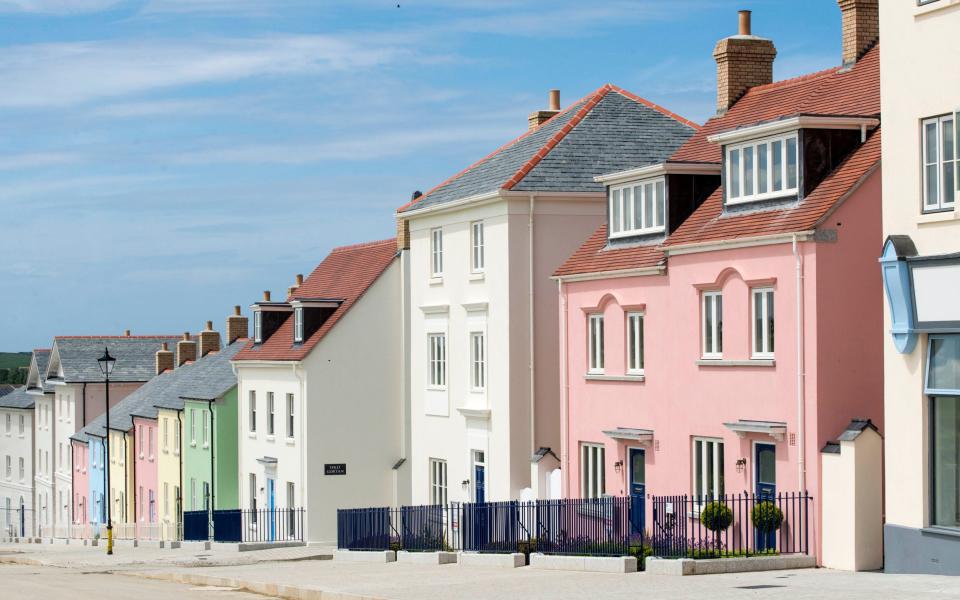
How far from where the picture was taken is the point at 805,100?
1191 inches

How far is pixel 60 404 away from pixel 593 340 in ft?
191

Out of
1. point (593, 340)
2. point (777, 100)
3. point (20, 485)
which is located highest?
point (777, 100)

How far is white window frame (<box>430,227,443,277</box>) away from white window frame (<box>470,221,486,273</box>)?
2427 millimetres

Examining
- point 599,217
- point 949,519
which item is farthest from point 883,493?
point 599,217

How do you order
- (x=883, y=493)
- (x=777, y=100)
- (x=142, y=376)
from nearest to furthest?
(x=883, y=493)
(x=777, y=100)
(x=142, y=376)

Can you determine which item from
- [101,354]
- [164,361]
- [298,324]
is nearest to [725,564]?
[298,324]

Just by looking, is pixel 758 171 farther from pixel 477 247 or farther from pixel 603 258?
pixel 477 247

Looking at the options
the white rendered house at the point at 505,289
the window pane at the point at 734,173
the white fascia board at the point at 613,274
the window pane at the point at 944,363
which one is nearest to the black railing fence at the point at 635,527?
the window pane at the point at 944,363

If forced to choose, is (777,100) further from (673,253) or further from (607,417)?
(607,417)

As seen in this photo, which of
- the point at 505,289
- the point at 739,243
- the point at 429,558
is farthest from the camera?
the point at 505,289

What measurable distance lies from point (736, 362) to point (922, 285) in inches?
231

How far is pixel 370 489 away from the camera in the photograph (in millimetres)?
46312

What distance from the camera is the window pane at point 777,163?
27.1 m

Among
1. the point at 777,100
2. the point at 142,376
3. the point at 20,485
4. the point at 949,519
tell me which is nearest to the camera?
the point at 949,519
